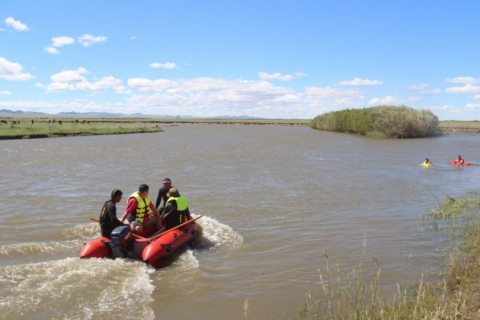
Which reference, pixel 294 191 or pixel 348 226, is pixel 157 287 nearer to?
pixel 348 226

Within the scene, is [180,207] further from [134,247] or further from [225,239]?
[134,247]

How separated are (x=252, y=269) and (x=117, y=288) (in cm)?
250

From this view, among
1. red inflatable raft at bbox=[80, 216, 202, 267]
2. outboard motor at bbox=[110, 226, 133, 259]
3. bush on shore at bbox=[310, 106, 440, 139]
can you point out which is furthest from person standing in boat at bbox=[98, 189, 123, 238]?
bush on shore at bbox=[310, 106, 440, 139]

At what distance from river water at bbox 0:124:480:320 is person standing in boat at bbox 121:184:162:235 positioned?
1113 millimetres

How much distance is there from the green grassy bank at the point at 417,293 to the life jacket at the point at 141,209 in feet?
13.9

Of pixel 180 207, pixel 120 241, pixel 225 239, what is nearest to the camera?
pixel 120 241

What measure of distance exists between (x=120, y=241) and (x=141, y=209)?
1.27 metres

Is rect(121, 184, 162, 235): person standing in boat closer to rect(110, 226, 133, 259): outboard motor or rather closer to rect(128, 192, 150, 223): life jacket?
rect(128, 192, 150, 223): life jacket

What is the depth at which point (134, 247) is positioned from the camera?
28.6ft

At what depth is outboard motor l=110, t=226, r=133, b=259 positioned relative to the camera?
8.37m

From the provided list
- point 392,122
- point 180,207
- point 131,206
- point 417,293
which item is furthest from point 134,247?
point 392,122

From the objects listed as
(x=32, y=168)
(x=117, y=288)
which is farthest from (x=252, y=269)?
(x=32, y=168)

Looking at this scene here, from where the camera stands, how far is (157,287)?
7.34 meters

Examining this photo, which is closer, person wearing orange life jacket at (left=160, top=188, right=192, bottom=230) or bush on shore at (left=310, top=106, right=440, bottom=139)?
person wearing orange life jacket at (left=160, top=188, right=192, bottom=230)
